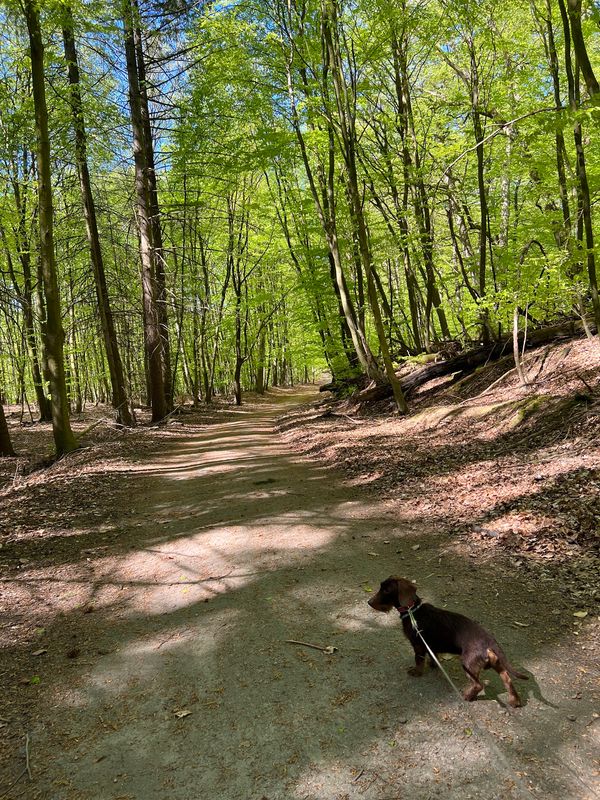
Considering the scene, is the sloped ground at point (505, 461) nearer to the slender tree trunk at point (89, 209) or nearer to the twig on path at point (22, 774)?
the twig on path at point (22, 774)

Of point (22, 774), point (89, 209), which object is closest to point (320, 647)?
point (22, 774)

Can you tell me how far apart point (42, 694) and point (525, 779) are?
9.99 feet

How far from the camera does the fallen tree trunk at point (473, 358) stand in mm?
11135

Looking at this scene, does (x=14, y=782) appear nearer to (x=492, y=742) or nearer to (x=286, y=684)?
(x=286, y=684)

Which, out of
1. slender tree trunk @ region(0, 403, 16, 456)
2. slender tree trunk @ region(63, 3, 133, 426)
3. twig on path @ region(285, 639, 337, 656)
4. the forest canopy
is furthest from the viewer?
slender tree trunk @ region(63, 3, 133, 426)

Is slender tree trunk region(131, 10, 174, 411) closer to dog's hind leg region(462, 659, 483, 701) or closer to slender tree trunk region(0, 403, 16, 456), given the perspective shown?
slender tree trunk region(0, 403, 16, 456)

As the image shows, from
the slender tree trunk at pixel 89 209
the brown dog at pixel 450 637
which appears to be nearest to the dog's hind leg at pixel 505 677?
the brown dog at pixel 450 637

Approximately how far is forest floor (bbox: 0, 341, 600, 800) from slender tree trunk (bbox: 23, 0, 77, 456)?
2059 millimetres

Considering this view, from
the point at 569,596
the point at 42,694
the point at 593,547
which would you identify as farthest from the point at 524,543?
the point at 42,694

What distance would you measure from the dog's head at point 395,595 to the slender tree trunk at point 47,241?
931 cm

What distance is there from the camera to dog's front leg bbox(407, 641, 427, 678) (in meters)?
2.98

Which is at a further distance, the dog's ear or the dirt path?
the dog's ear

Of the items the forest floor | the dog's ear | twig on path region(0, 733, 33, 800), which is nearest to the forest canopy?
the forest floor

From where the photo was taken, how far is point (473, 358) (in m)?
13.3
